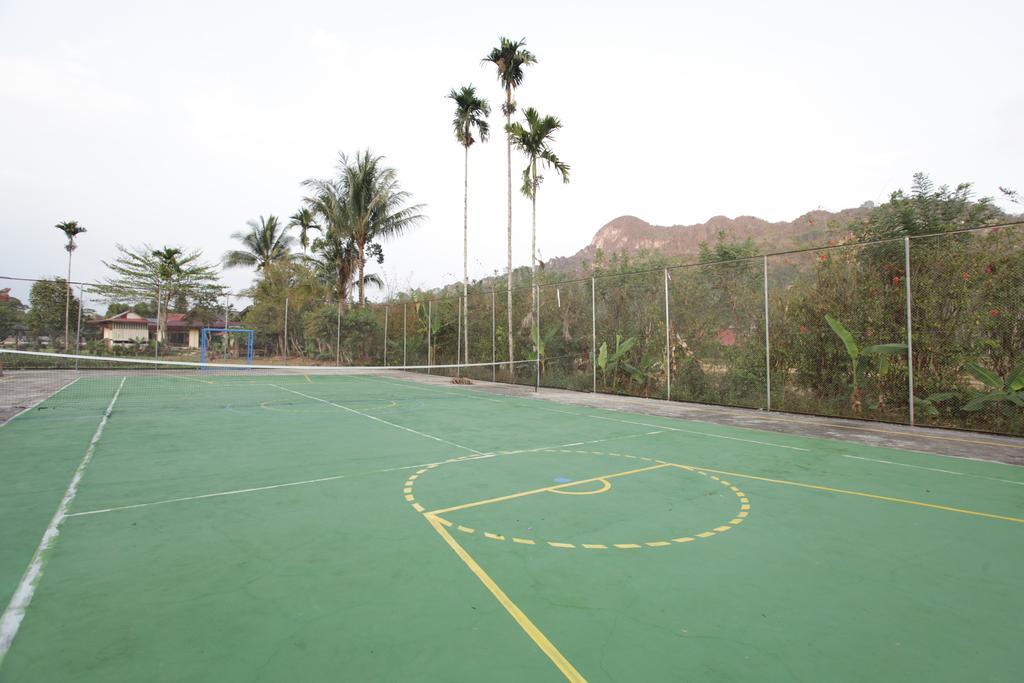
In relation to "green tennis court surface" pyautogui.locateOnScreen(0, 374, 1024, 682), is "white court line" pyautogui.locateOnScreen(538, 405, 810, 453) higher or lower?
higher

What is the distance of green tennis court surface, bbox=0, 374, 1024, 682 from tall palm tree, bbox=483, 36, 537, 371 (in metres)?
9.29

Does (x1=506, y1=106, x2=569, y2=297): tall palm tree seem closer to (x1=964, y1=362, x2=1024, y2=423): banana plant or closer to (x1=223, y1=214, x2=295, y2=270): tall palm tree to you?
(x1=964, y1=362, x2=1024, y2=423): banana plant

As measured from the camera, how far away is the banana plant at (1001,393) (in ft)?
20.7

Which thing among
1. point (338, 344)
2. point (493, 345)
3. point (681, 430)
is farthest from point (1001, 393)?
point (338, 344)

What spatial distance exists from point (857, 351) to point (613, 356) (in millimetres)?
4958

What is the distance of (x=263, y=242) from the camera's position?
30484 mm

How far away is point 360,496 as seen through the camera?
13.2 ft

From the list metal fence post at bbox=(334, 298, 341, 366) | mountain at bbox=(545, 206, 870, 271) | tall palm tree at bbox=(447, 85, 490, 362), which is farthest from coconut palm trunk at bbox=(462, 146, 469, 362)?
mountain at bbox=(545, 206, 870, 271)

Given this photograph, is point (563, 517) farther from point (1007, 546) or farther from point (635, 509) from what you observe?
point (1007, 546)

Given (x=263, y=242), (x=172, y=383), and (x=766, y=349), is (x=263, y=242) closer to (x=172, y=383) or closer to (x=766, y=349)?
(x=172, y=383)

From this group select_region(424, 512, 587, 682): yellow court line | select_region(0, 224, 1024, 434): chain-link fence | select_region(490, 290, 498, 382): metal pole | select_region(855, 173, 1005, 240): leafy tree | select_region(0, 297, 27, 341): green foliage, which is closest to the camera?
select_region(424, 512, 587, 682): yellow court line

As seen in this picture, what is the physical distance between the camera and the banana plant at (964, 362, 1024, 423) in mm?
6324

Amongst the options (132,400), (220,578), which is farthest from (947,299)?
(132,400)

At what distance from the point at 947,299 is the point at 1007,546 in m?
5.28
